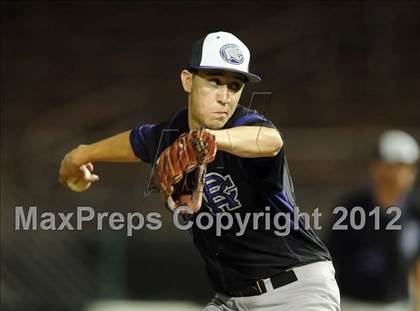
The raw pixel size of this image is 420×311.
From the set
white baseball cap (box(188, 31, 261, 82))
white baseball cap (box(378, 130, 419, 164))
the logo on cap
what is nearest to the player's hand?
white baseball cap (box(188, 31, 261, 82))

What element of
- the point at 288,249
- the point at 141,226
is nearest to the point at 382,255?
the point at 288,249

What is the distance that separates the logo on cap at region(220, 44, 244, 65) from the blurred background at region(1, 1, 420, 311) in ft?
13.9

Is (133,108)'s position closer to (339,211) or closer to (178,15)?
(178,15)

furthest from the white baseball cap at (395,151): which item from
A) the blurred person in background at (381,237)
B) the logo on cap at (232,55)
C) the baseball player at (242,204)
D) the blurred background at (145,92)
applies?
the logo on cap at (232,55)

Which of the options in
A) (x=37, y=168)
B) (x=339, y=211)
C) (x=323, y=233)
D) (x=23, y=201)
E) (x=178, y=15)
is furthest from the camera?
(x=178, y=15)

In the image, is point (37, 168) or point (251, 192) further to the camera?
point (37, 168)

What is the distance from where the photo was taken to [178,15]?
10.4 metres

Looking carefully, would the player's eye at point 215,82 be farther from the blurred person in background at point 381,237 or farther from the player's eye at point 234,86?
the blurred person in background at point 381,237

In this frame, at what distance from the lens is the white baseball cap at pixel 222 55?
120 inches

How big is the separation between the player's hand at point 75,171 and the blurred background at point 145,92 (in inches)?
137

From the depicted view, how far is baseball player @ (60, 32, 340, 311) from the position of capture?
3.08m

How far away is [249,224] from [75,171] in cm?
84

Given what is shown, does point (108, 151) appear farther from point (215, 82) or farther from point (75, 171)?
point (215, 82)

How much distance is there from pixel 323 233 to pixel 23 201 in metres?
2.49
